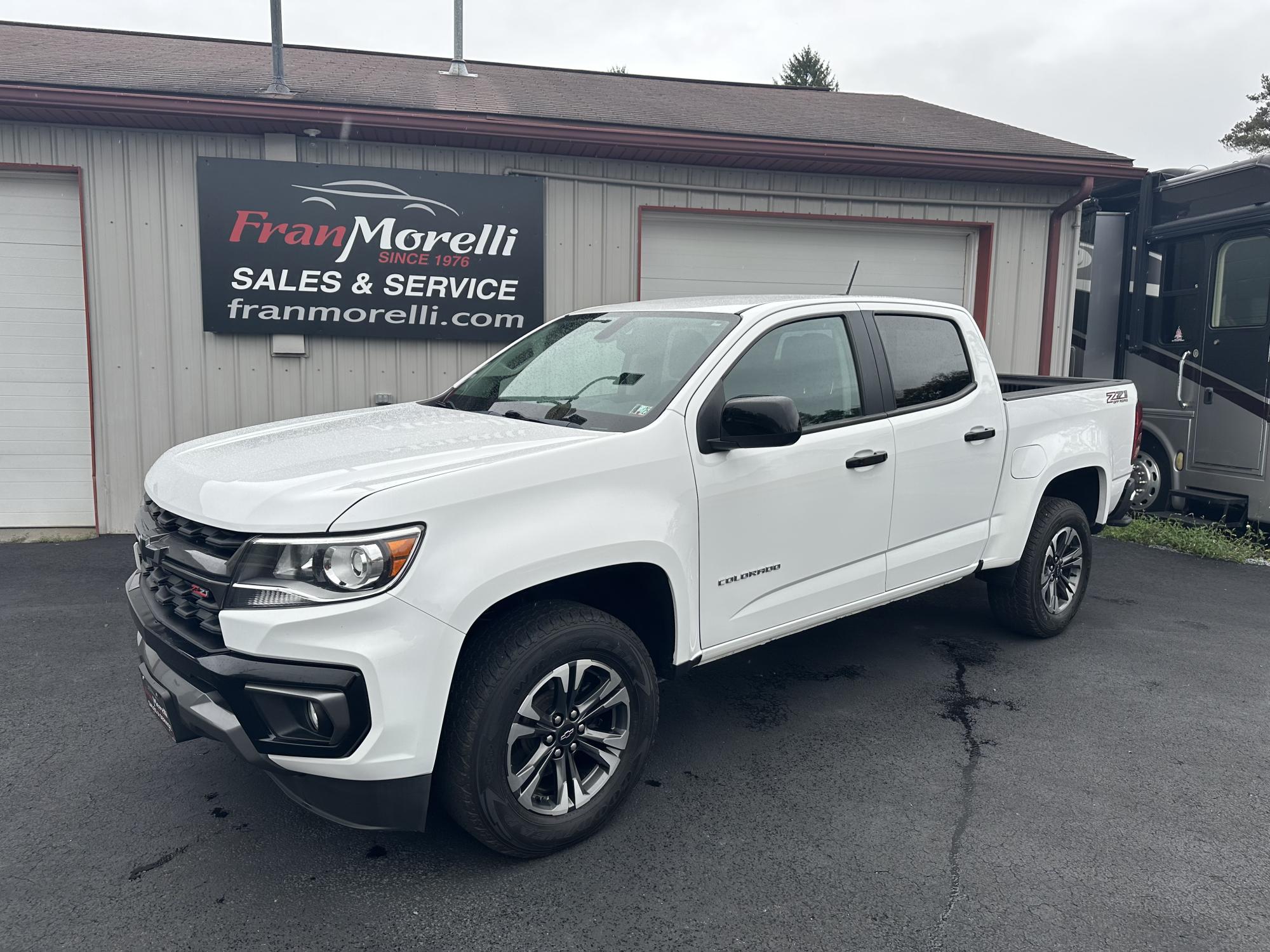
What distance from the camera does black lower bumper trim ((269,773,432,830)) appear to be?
2.64m

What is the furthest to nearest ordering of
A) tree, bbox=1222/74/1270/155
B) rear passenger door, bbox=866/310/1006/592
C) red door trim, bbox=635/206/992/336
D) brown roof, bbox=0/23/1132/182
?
tree, bbox=1222/74/1270/155 → red door trim, bbox=635/206/992/336 → brown roof, bbox=0/23/1132/182 → rear passenger door, bbox=866/310/1006/592

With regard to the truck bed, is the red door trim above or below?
above

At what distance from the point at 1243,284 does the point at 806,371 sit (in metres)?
6.42

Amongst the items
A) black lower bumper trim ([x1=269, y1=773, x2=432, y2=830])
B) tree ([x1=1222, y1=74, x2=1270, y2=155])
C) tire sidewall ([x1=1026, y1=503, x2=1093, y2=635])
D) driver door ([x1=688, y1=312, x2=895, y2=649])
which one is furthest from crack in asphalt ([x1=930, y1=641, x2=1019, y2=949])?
tree ([x1=1222, y1=74, x2=1270, y2=155])

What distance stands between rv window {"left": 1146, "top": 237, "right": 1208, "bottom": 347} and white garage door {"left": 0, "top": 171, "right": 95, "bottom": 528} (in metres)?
9.46

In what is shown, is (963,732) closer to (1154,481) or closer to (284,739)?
(284,739)

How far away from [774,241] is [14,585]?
6.59 meters

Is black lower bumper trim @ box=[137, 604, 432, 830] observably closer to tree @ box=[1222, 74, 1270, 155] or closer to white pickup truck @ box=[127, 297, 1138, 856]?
white pickup truck @ box=[127, 297, 1138, 856]

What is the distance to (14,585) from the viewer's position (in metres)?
6.20

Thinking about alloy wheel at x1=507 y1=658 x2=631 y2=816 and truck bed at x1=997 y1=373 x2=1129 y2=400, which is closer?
alloy wheel at x1=507 y1=658 x2=631 y2=816

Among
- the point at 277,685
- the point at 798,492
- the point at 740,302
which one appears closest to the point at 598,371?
the point at 740,302

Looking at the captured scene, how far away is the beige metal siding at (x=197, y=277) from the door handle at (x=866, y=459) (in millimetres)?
4755

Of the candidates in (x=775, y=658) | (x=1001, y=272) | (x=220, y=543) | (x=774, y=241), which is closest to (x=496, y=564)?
(x=220, y=543)

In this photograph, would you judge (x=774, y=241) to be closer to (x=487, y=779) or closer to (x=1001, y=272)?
(x=1001, y=272)
